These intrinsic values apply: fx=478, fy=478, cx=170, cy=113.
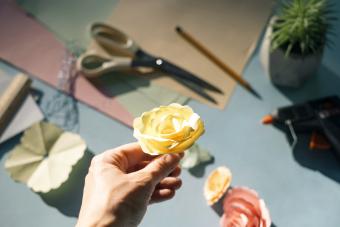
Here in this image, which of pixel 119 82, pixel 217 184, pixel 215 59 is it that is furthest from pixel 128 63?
pixel 217 184

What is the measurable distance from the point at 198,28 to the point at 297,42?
21cm

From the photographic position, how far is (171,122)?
525mm

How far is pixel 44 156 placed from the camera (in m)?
0.76

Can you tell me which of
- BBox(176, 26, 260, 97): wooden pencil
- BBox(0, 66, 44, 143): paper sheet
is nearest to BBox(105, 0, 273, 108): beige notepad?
BBox(176, 26, 260, 97): wooden pencil

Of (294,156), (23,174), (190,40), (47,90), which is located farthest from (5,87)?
(294,156)

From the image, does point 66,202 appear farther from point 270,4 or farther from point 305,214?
point 270,4

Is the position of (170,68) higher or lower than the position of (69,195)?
higher

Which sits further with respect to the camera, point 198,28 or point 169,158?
point 198,28

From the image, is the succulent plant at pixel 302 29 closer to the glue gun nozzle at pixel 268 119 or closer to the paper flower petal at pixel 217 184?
the glue gun nozzle at pixel 268 119

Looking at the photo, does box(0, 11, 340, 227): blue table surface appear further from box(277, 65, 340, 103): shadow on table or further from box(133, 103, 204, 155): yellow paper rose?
box(133, 103, 204, 155): yellow paper rose

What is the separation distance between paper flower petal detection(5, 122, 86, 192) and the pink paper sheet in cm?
8

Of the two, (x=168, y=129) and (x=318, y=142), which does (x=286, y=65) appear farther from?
(x=168, y=129)

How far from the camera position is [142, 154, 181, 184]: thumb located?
544mm

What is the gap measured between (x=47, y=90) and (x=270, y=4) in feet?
1.48
